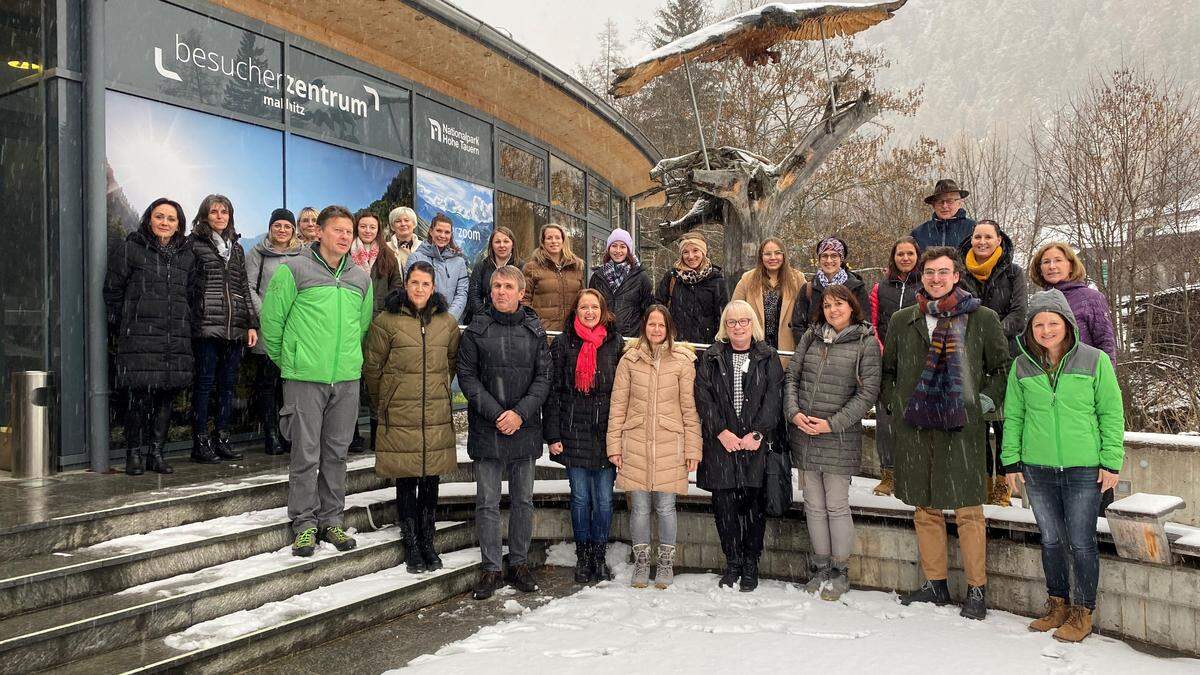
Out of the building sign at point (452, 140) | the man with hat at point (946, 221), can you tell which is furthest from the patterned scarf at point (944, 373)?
the building sign at point (452, 140)

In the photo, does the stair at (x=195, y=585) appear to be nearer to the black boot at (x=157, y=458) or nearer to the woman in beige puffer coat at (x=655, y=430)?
the black boot at (x=157, y=458)

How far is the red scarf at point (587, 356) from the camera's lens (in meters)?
5.30

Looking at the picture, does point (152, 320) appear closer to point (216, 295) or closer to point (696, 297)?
point (216, 295)

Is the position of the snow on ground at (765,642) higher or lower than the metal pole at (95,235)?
lower

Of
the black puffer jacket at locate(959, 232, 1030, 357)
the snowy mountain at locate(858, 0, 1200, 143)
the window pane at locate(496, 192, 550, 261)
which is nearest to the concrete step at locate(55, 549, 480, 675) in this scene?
the black puffer jacket at locate(959, 232, 1030, 357)

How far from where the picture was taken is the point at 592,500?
17.9 feet

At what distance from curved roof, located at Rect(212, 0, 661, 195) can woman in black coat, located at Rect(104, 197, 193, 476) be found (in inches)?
105

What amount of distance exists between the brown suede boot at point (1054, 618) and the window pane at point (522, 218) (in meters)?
8.31

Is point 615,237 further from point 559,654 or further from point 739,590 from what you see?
point 559,654

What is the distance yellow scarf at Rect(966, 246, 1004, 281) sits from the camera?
525 cm

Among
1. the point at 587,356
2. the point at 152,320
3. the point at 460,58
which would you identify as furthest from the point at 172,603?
the point at 460,58

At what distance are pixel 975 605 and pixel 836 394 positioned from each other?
1.46 metres

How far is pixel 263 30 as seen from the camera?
24.0 feet

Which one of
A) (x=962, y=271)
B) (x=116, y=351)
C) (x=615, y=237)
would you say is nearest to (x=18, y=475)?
→ (x=116, y=351)
